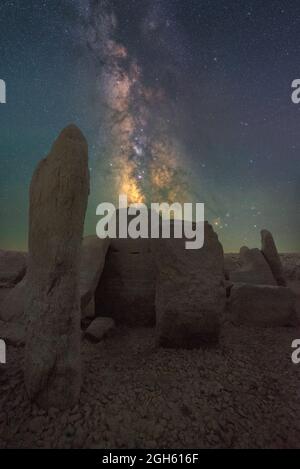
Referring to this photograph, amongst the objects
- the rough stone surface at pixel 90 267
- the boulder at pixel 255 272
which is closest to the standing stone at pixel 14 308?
the rough stone surface at pixel 90 267

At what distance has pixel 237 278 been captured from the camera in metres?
7.29

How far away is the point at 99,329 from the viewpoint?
418 cm

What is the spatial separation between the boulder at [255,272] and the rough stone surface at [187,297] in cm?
368

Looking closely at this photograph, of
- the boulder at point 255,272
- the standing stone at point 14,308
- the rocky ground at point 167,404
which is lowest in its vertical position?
the rocky ground at point 167,404

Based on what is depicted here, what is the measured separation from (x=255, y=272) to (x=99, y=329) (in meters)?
5.32

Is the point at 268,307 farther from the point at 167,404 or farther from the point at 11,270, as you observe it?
the point at 11,270

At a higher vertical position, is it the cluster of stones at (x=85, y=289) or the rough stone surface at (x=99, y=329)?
the cluster of stones at (x=85, y=289)

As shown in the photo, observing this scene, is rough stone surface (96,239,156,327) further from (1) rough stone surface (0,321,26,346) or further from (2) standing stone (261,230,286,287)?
(2) standing stone (261,230,286,287)

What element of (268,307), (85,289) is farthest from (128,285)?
(268,307)

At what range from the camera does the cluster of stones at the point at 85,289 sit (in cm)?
235

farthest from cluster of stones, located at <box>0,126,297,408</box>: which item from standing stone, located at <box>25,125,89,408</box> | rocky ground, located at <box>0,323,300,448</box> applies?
rocky ground, located at <box>0,323,300,448</box>

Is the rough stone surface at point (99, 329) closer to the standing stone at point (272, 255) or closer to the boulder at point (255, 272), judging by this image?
the boulder at point (255, 272)

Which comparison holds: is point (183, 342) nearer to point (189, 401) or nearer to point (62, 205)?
point (189, 401)

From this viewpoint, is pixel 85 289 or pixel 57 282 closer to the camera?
pixel 57 282
